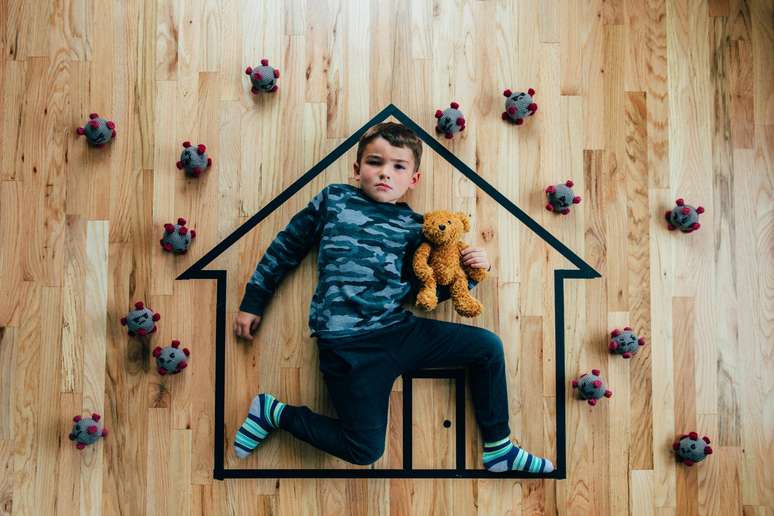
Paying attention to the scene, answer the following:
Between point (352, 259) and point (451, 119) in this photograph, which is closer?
point (352, 259)

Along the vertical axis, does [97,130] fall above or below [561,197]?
above

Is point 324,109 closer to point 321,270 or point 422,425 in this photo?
point 321,270

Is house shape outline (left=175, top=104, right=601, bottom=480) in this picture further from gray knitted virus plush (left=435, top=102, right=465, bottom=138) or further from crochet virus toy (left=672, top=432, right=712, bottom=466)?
crochet virus toy (left=672, top=432, right=712, bottom=466)

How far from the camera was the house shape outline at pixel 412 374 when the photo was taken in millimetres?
1527

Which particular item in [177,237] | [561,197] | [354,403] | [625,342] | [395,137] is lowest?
[354,403]

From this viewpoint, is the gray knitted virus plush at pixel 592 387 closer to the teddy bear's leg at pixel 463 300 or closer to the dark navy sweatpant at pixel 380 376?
the dark navy sweatpant at pixel 380 376

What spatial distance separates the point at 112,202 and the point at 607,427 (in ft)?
4.28

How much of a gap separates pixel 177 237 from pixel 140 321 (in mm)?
209

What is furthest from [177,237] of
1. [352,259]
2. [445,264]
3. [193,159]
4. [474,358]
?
[474,358]

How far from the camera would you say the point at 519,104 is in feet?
5.13

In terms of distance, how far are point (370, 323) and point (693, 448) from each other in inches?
31.7

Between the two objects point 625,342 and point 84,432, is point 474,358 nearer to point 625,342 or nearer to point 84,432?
point 625,342

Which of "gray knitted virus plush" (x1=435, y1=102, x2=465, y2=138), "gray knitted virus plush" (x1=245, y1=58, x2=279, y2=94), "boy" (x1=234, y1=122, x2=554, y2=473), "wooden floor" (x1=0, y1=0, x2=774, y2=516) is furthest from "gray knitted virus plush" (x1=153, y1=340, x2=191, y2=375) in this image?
"gray knitted virus plush" (x1=435, y1=102, x2=465, y2=138)

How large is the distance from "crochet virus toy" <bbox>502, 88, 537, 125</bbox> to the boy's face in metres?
0.30
